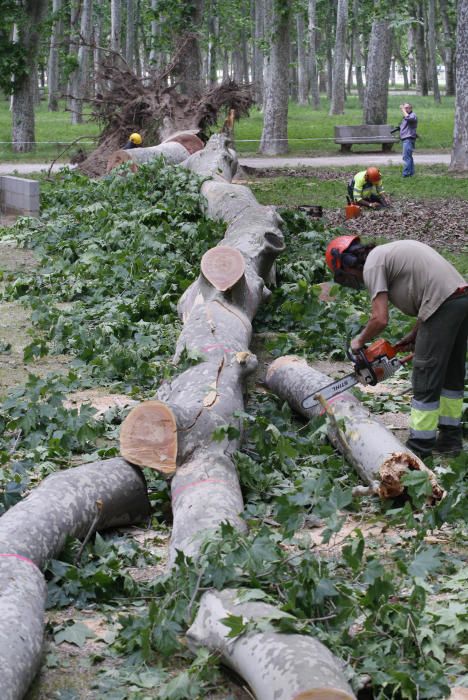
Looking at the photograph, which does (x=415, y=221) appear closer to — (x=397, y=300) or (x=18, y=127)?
(x=397, y=300)

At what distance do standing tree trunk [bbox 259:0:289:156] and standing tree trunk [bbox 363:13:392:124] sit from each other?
4.03 m

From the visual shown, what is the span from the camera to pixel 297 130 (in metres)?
33.4

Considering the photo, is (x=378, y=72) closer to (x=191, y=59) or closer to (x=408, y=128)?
(x=191, y=59)

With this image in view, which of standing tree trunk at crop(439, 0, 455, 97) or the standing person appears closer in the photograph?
the standing person

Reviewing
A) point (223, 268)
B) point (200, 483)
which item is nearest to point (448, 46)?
point (223, 268)

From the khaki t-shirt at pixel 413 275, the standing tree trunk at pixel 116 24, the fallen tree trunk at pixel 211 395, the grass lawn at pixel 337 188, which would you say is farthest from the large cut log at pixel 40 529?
the standing tree trunk at pixel 116 24

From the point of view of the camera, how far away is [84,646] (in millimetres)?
4129

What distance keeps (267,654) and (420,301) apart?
3.24 metres

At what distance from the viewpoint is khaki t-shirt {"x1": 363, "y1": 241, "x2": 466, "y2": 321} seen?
6.20 meters

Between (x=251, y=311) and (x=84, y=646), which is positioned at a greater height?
(x=251, y=311)

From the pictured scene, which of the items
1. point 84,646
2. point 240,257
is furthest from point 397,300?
point 84,646

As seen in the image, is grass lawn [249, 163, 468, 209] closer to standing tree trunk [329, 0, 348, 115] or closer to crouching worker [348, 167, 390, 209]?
crouching worker [348, 167, 390, 209]

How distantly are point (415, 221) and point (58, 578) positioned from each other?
439 inches

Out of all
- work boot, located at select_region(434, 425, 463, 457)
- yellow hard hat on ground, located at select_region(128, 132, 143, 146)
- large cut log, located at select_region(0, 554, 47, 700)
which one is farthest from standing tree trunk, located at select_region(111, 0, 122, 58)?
large cut log, located at select_region(0, 554, 47, 700)
